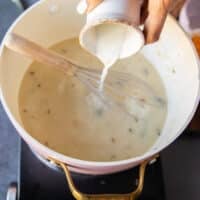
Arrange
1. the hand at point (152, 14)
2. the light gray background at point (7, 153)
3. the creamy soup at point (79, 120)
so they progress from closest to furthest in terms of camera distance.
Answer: the hand at point (152, 14)
the creamy soup at point (79, 120)
the light gray background at point (7, 153)

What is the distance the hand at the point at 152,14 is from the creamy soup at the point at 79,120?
8.6 inches

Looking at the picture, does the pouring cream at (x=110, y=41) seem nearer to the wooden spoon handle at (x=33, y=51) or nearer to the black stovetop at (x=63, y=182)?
the wooden spoon handle at (x=33, y=51)

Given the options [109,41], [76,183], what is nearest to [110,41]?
[109,41]

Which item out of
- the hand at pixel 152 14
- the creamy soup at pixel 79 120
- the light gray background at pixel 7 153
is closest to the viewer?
the hand at pixel 152 14

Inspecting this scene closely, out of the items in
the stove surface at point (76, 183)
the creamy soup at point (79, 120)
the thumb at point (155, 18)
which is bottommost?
the stove surface at point (76, 183)

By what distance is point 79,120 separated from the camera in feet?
2.55

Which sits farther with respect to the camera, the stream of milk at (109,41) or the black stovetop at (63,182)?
the black stovetop at (63,182)

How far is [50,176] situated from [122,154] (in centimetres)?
13

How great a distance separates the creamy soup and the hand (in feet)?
0.72

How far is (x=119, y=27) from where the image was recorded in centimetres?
65

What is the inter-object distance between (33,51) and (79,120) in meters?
0.16

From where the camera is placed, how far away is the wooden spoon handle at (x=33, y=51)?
2.10 feet

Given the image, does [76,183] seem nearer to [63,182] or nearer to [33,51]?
[63,182]

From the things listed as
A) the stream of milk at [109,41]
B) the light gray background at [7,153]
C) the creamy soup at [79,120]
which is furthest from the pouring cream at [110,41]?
the light gray background at [7,153]
